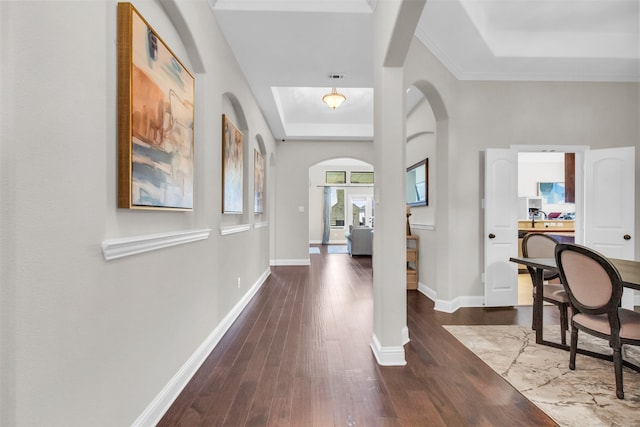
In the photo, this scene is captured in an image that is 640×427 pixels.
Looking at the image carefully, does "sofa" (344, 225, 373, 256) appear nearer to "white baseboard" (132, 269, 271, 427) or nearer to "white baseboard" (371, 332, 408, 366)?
"white baseboard" (132, 269, 271, 427)

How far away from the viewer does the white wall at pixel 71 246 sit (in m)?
0.90

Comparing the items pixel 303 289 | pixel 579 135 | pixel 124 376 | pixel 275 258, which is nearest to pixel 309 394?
pixel 124 376

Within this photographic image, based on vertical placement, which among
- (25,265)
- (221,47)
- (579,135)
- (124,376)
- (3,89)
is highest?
(221,47)

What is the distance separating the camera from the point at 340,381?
6.89ft

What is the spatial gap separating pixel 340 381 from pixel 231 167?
7.41 feet

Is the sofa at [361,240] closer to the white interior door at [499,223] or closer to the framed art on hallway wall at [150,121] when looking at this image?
the white interior door at [499,223]

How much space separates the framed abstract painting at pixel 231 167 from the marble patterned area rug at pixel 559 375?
255 centimetres

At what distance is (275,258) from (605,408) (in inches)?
229

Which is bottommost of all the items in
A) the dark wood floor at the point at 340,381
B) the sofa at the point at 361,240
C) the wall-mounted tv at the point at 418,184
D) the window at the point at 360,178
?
the dark wood floor at the point at 340,381

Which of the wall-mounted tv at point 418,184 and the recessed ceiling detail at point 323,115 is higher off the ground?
the recessed ceiling detail at point 323,115

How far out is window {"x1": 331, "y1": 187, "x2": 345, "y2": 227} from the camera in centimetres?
1270

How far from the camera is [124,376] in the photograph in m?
1.42

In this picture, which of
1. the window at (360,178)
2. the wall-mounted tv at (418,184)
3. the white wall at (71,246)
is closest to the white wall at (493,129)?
the wall-mounted tv at (418,184)

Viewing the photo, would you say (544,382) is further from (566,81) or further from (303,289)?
(566,81)
